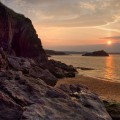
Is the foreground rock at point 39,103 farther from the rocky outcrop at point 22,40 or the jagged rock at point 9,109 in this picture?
the rocky outcrop at point 22,40

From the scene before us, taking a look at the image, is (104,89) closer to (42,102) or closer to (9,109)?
(42,102)

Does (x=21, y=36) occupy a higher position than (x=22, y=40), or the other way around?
(x=21, y=36)

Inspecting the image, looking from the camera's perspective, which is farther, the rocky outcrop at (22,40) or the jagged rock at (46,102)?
the rocky outcrop at (22,40)

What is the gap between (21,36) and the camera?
63.2 metres

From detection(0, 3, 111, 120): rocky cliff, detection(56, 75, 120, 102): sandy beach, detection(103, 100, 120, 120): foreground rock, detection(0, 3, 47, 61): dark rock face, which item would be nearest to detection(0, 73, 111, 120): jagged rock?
detection(0, 3, 111, 120): rocky cliff

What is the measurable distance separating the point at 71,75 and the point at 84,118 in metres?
44.7

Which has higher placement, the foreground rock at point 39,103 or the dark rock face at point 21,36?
the dark rock face at point 21,36

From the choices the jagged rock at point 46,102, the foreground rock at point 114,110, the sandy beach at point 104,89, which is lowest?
the sandy beach at point 104,89

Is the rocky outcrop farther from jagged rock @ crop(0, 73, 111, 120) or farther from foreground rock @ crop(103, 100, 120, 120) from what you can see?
jagged rock @ crop(0, 73, 111, 120)

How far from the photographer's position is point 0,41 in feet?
170

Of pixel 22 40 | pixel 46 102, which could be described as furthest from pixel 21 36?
pixel 46 102

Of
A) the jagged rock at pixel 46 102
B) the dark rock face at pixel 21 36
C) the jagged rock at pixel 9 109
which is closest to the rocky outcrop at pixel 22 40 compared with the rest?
the dark rock face at pixel 21 36

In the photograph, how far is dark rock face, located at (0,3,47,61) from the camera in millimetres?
55438

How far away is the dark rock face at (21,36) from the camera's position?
55.4 metres
